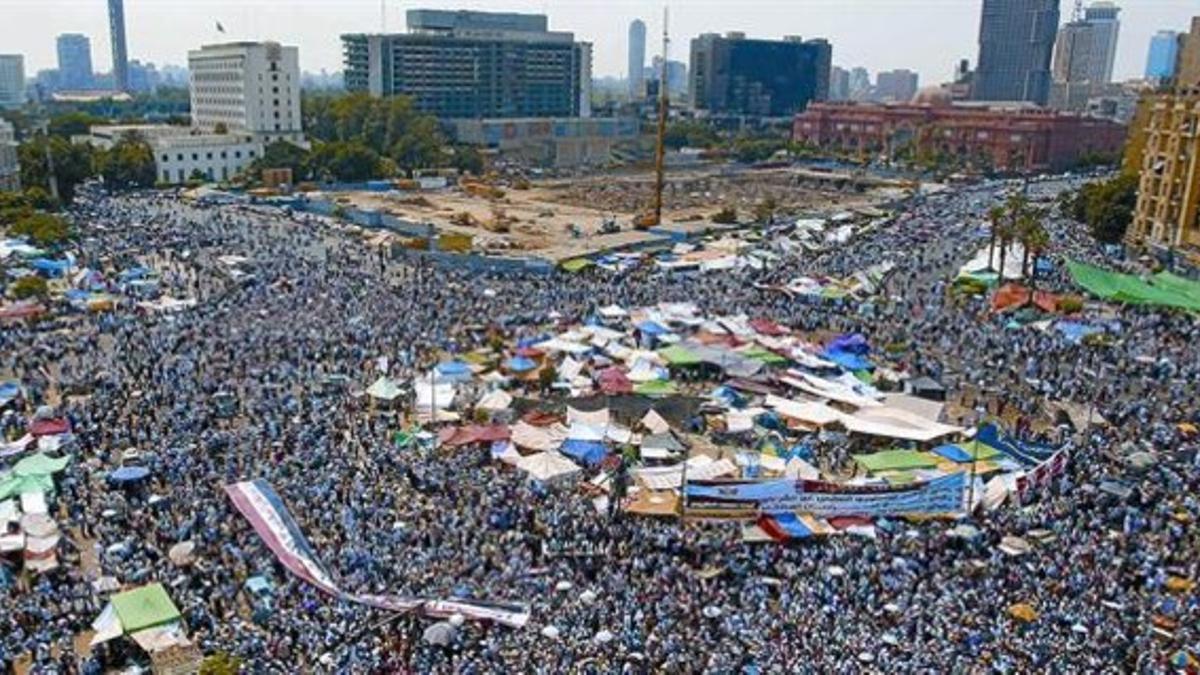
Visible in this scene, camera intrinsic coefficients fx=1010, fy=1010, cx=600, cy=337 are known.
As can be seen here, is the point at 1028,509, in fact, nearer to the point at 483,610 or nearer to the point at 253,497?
the point at 483,610

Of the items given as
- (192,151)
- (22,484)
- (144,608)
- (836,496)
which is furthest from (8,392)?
(192,151)

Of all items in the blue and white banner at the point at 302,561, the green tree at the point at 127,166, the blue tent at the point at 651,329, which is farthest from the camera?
the green tree at the point at 127,166

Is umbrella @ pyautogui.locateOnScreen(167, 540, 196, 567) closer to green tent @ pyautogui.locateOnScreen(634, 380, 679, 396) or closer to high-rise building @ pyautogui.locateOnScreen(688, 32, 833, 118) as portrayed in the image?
green tent @ pyautogui.locateOnScreen(634, 380, 679, 396)

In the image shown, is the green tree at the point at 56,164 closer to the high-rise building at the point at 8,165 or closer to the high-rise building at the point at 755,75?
the high-rise building at the point at 8,165

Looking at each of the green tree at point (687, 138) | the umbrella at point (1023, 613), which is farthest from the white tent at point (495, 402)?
the green tree at point (687, 138)

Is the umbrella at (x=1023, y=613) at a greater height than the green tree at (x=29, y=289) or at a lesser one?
lesser

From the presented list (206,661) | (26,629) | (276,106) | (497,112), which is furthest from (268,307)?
(497,112)

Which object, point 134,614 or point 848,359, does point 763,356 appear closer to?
point 848,359
